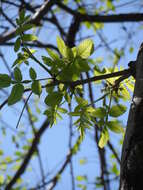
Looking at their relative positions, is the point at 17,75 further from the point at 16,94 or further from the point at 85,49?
the point at 85,49

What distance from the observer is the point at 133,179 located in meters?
0.84

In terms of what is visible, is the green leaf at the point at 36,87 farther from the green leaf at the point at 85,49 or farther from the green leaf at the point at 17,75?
the green leaf at the point at 85,49

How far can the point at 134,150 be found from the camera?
0.88 metres

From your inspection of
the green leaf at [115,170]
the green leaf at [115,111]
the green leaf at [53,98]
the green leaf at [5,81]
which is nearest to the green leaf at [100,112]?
the green leaf at [115,111]

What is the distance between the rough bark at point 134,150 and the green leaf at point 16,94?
411mm

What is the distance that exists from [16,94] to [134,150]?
49 cm

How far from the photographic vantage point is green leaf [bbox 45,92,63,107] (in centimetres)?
124

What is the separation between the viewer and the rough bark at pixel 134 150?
84cm

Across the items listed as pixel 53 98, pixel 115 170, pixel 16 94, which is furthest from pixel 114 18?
pixel 115 170

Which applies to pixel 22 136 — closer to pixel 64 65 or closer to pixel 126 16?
pixel 126 16

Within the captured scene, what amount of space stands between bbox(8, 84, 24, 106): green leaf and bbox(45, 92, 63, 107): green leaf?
12 cm

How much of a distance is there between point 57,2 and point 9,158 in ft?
8.57

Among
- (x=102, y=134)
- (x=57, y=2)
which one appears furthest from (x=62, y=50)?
(x=57, y=2)

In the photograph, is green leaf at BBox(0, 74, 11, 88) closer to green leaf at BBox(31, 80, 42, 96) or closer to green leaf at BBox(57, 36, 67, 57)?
green leaf at BBox(31, 80, 42, 96)
